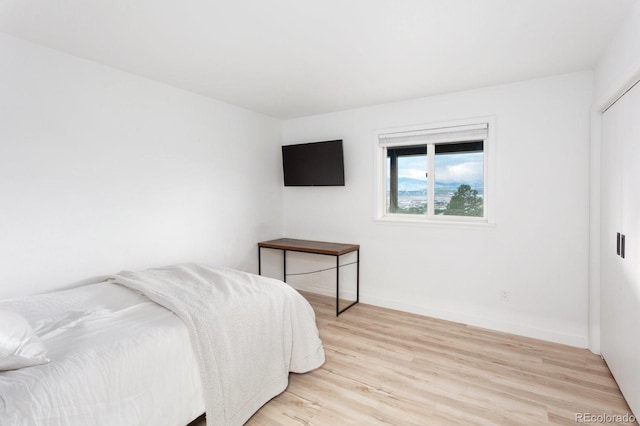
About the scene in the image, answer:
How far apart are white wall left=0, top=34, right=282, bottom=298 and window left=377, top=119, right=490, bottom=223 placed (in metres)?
1.79

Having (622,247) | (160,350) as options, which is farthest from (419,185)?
(160,350)

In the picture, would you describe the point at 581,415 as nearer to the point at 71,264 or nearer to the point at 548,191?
the point at 548,191

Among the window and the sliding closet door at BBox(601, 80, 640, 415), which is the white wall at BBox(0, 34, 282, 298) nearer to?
the window

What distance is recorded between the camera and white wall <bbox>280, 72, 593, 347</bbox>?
2.83 metres

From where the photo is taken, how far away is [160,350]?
1.65 m

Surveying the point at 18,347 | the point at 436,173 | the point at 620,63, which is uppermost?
the point at 620,63

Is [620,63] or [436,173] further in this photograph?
[436,173]

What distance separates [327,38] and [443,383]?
99.5 inches

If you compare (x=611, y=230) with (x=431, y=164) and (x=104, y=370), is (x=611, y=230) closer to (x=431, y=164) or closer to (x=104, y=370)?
(x=431, y=164)

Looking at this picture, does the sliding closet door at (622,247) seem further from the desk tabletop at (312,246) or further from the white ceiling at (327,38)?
the desk tabletop at (312,246)

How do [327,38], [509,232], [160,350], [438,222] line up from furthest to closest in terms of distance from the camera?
[438,222], [509,232], [327,38], [160,350]

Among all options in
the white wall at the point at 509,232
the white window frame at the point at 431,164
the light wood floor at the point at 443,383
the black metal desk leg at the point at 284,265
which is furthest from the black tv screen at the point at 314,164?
the light wood floor at the point at 443,383

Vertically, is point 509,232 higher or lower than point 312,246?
higher

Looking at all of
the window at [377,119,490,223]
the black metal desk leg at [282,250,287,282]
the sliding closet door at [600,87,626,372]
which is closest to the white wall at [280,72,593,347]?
the window at [377,119,490,223]
